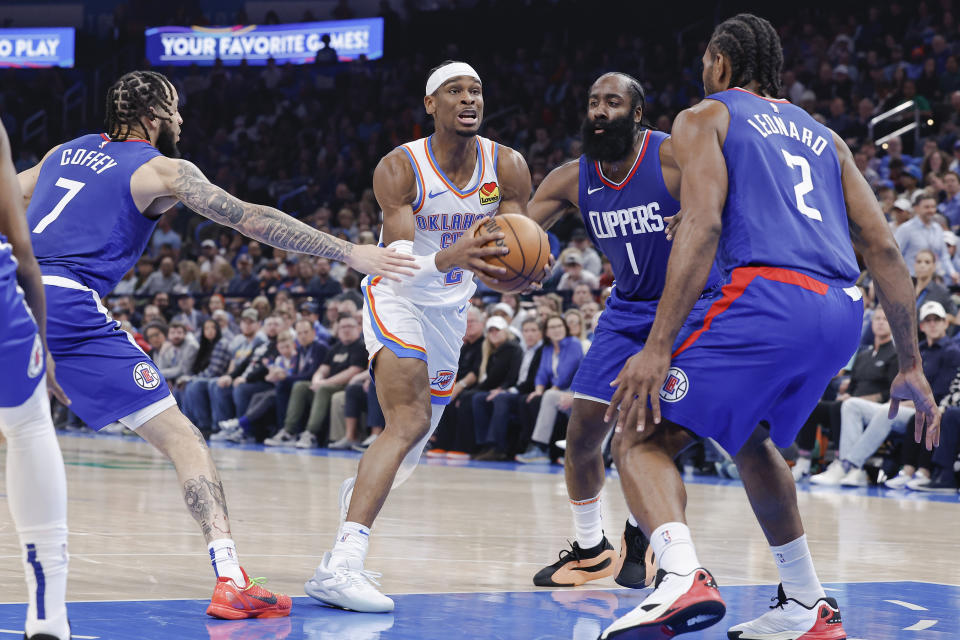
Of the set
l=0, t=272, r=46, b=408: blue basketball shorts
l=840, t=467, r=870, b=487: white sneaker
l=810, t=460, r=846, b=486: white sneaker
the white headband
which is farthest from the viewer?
l=810, t=460, r=846, b=486: white sneaker

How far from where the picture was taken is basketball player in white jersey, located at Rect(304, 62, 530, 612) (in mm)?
4785

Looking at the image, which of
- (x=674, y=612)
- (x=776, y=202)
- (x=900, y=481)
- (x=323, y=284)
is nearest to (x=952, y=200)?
(x=900, y=481)

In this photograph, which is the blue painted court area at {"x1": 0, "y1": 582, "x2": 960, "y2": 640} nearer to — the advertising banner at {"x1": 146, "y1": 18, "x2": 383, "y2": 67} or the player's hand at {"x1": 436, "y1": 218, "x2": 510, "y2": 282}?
the player's hand at {"x1": 436, "y1": 218, "x2": 510, "y2": 282}

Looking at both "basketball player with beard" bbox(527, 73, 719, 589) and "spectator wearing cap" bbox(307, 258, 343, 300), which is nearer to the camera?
"basketball player with beard" bbox(527, 73, 719, 589)

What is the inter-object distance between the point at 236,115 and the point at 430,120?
5.11m

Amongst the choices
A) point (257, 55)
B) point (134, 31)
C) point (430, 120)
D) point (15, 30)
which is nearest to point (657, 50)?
point (430, 120)

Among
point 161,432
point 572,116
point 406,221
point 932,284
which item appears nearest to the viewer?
point 161,432

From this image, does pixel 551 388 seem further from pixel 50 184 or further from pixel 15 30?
pixel 15 30

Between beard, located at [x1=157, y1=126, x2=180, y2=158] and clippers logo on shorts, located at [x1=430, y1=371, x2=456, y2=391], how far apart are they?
1.43m

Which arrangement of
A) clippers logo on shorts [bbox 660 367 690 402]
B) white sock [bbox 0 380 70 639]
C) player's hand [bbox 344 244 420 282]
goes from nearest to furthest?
white sock [bbox 0 380 70 639], clippers logo on shorts [bbox 660 367 690 402], player's hand [bbox 344 244 420 282]

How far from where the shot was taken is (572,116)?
Answer: 21391 millimetres

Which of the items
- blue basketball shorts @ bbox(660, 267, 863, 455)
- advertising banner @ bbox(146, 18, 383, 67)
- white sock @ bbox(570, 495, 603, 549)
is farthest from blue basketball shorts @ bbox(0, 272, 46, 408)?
advertising banner @ bbox(146, 18, 383, 67)

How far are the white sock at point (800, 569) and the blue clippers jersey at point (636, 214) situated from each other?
1.44 meters

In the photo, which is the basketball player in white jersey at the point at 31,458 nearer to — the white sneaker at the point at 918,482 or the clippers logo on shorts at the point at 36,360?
the clippers logo on shorts at the point at 36,360
